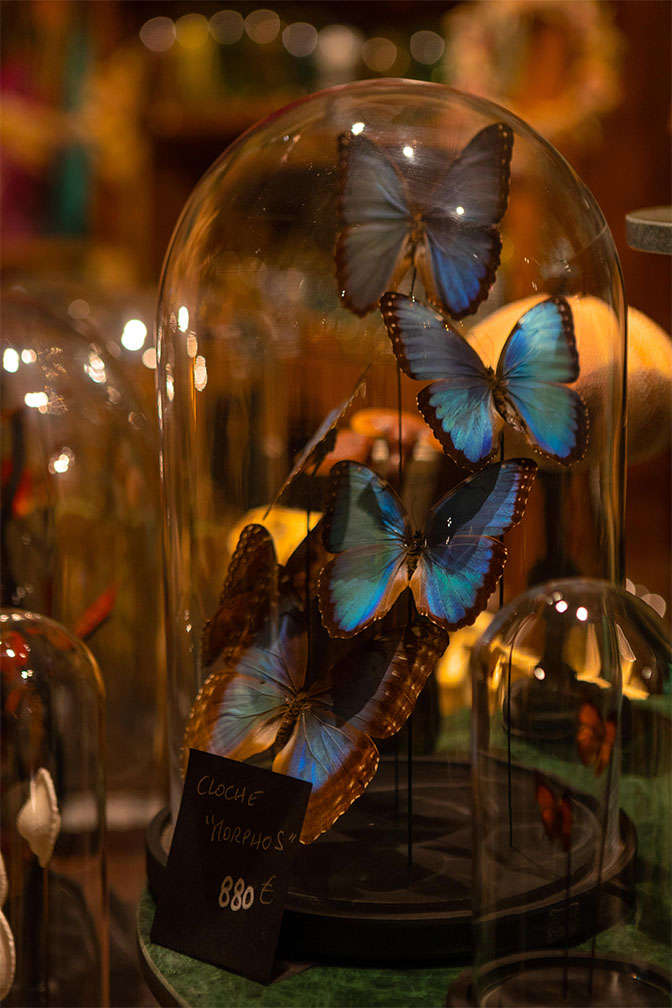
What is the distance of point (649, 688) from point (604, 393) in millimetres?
202

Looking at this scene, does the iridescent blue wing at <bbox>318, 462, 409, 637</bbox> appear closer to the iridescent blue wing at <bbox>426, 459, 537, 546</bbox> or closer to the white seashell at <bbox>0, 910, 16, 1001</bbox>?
the iridescent blue wing at <bbox>426, 459, 537, 546</bbox>

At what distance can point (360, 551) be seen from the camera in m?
0.64

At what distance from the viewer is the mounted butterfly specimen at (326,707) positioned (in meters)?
0.63

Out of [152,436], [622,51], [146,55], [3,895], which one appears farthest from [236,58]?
[3,895]

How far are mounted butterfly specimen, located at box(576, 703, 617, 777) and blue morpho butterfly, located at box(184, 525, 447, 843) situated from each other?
0.10m

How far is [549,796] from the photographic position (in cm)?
57

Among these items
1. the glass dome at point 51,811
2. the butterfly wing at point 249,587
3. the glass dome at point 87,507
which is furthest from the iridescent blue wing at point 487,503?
the glass dome at point 87,507

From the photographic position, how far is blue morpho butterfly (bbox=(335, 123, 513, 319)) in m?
0.67

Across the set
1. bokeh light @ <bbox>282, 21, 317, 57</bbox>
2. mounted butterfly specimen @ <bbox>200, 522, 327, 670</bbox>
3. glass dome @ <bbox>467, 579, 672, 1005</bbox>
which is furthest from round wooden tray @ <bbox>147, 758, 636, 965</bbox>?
bokeh light @ <bbox>282, 21, 317, 57</bbox>

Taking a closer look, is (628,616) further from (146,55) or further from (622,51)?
(146,55)

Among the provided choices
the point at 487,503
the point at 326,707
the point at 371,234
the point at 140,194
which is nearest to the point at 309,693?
the point at 326,707

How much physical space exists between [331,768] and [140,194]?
2.18 m

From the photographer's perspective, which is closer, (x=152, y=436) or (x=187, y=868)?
(x=187, y=868)

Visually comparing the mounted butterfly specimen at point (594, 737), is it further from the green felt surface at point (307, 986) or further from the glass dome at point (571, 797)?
the green felt surface at point (307, 986)
